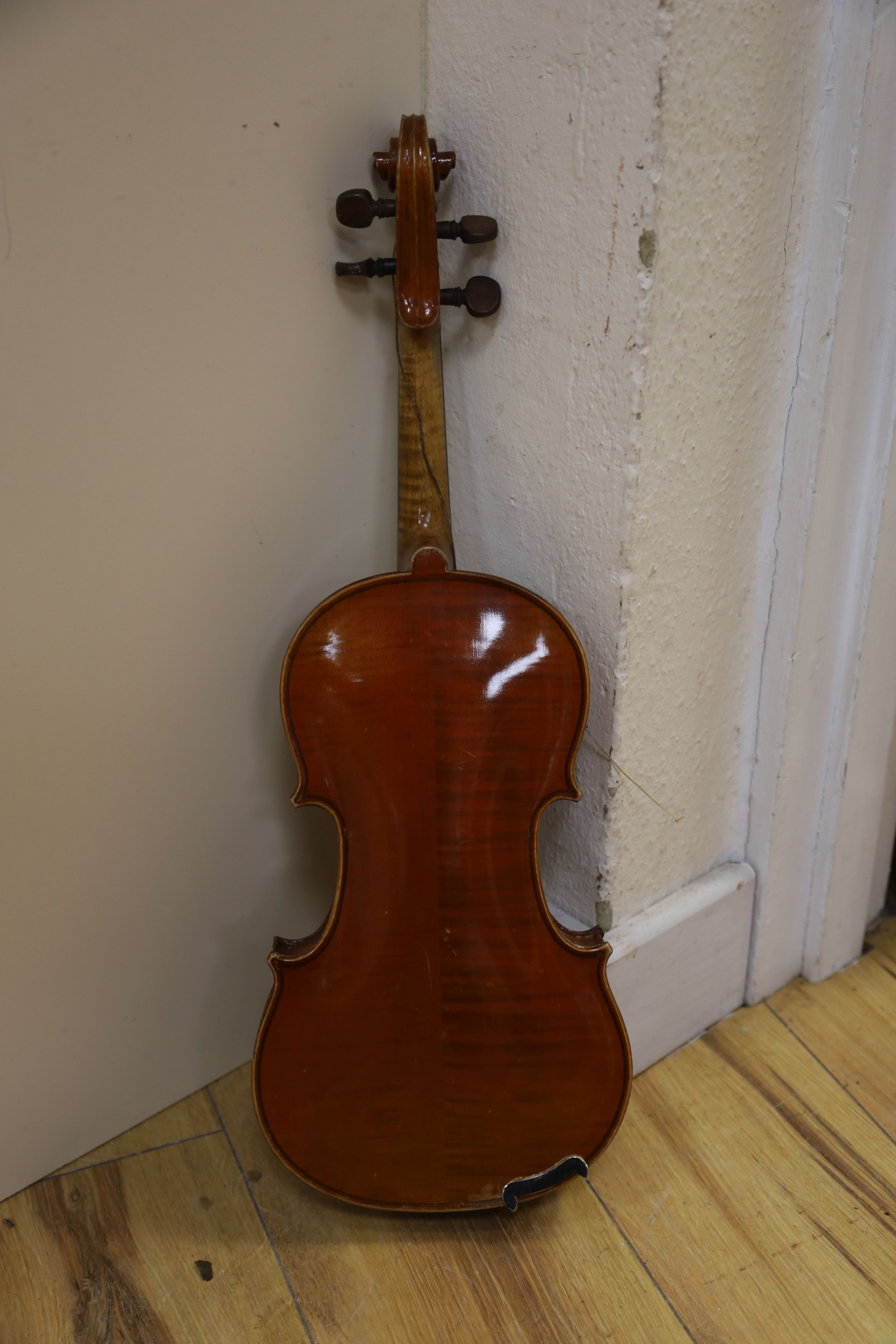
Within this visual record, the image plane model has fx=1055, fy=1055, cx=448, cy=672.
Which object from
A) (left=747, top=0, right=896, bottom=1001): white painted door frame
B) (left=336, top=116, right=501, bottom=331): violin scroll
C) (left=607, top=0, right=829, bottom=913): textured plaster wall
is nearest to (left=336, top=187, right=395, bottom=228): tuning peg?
(left=336, top=116, right=501, bottom=331): violin scroll

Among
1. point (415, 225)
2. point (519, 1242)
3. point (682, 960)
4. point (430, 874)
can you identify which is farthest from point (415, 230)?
point (519, 1242)

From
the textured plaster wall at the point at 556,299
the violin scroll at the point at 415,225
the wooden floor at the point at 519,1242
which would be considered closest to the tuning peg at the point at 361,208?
the violin scroll at the point at 415,225

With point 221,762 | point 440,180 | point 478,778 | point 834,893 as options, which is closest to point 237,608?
point 221,762

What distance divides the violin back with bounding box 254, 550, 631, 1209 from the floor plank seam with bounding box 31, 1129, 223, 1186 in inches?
9.2

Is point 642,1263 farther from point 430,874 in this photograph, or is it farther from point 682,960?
point 430,874

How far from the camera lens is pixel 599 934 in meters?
1.00

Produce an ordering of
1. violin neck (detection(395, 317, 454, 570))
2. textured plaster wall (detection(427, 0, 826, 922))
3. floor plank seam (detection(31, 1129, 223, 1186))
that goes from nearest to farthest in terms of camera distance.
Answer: textured plaster wall (detection(427, 0, 826, 922))
violin neck (detection(395, 317, 454, 570))
floor plank seam (detection(31, 1129, 223, 1186))

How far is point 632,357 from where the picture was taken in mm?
913

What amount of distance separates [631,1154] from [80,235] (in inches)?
42.3

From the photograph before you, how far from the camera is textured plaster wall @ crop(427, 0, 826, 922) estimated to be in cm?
87

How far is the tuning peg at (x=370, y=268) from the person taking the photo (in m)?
0.94

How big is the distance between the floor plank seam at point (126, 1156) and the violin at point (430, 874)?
229 millimetres

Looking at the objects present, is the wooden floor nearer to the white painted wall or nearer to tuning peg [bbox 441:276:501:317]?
the white painted wall

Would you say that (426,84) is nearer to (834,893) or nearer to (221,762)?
(221,762)
